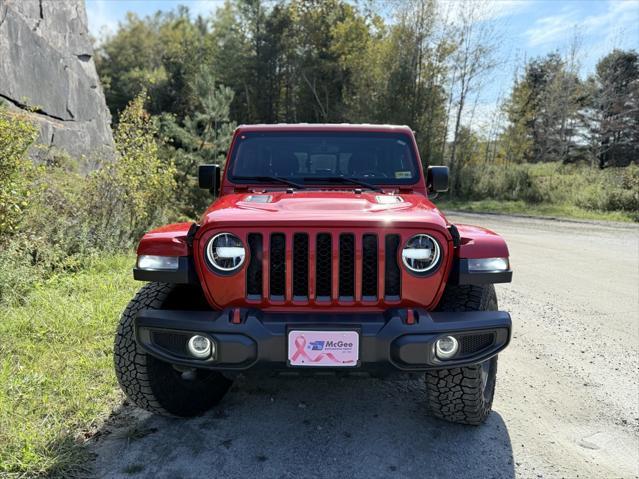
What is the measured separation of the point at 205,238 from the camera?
2.33m

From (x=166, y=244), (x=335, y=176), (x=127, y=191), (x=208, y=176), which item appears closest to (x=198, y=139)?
(x=127, y=191)

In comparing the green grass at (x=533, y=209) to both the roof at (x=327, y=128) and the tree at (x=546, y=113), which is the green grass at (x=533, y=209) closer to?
the tree at (x=546, y=113)

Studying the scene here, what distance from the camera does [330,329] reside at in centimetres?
215

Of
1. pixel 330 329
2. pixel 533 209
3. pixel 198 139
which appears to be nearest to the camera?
pixel 330 329

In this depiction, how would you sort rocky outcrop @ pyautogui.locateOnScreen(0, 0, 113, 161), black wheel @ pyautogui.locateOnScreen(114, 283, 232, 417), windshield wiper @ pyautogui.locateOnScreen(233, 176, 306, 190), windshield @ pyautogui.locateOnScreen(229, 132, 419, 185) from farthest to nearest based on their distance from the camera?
rocky outcrop @ pyautogui.locateOnScreen(0, 0, 113, 161) → windshield @ pyautogui.locateOnScreen(229, 132, 419, 185) → windshield wiper @ pyautogui.locateOnScreen(233, 176, 306, 190) → black wheel @ pyautogui.locateOnScreen(114, 283, 232, 417)

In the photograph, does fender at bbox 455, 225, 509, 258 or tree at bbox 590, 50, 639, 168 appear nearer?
fender at bbox 455, 225, 509, 258

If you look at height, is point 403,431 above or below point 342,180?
below

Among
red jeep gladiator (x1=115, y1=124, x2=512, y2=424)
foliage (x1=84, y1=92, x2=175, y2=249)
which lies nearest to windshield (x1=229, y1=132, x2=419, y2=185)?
red jeep gladiator (x1=115, y1=124, x2=512, y2=424)

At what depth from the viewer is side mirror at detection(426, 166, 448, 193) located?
11.6ft

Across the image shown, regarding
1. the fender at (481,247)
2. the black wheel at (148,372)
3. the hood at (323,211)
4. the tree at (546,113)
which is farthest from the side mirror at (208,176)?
the tree at (546,113)

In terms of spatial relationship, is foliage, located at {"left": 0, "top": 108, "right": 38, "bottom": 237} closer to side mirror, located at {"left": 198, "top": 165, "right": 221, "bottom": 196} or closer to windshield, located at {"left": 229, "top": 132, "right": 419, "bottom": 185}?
side mirror, located at {"left": 198, "top": 165, "right": 221, "bottom": 196}

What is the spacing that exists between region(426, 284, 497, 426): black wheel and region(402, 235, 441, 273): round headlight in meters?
0.29

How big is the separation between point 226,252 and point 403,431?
1.43m

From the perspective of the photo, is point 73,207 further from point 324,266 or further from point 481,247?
point 481,247
